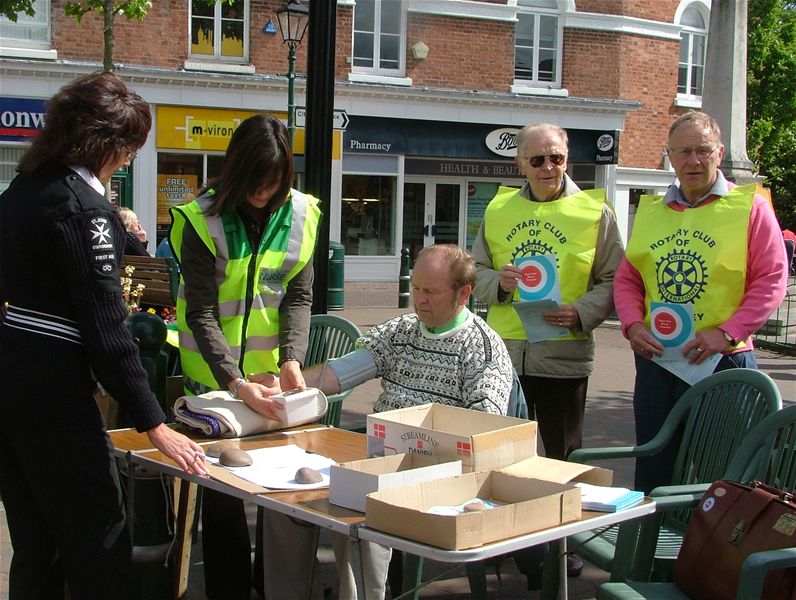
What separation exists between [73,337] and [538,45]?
20473 millimetres

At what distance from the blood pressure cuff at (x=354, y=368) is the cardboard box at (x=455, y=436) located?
1.91 feet

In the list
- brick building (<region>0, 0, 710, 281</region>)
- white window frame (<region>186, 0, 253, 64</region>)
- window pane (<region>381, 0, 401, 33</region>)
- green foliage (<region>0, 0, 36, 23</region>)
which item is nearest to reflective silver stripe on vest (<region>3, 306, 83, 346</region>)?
green foliage (<region>0, 0, 36, 23</region>)

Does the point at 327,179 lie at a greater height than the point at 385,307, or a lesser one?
greater

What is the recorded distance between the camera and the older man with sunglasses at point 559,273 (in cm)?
425

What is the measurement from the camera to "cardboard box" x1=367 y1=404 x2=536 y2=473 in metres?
2.68

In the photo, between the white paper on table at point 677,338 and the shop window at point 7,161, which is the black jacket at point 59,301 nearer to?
the white paper on table at point 677,338

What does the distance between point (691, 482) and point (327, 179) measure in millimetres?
2634

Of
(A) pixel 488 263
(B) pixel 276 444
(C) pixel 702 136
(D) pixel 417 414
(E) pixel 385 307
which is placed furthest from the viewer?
(E) pixel 385 307

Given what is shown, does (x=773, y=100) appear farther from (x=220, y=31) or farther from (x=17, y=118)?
(x=17, y=118)

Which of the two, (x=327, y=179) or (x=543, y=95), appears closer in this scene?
(x=327, y=179)

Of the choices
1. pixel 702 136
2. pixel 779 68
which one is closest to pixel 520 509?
pixel 702 136

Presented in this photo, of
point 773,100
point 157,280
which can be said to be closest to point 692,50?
point 773,100

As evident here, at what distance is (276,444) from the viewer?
332 centimetres

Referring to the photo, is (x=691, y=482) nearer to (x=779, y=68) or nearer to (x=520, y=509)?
(x=520, y=509)
